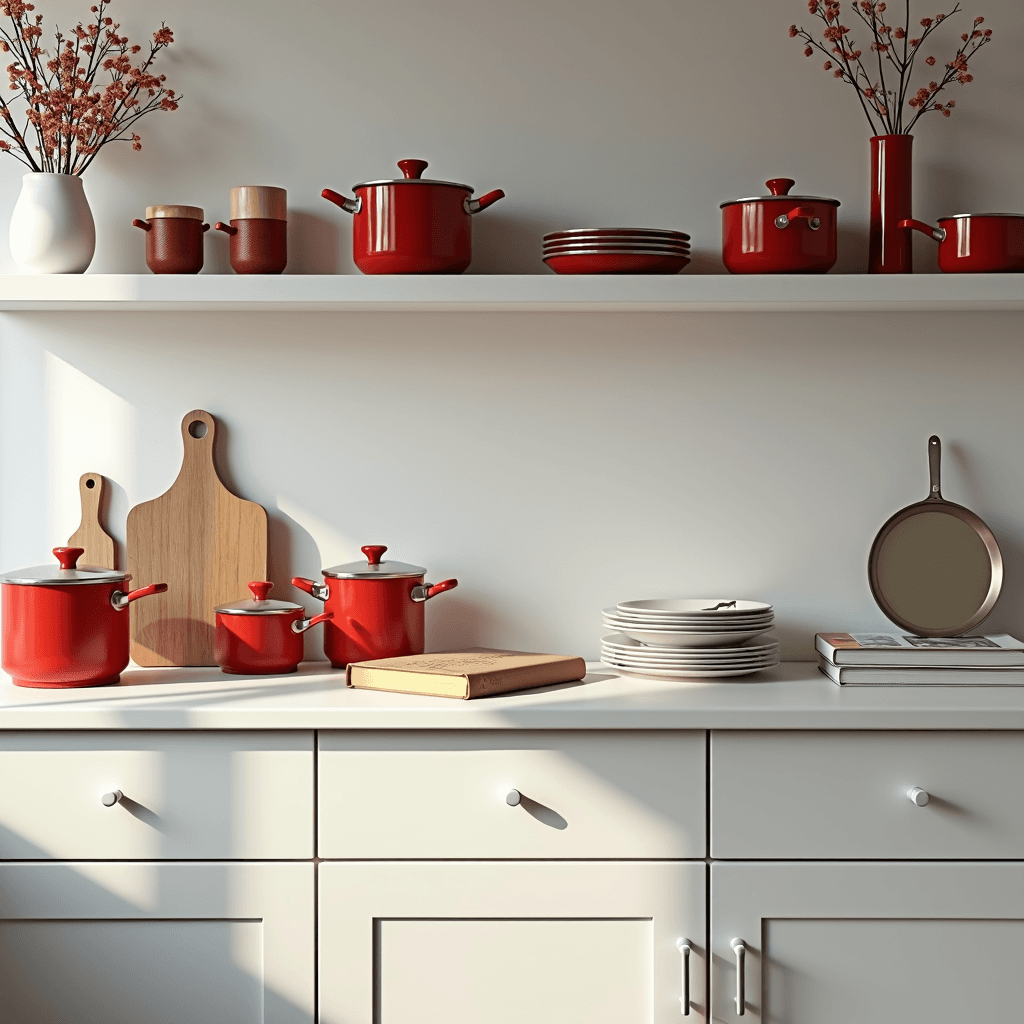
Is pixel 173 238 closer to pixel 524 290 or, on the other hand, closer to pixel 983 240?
pixel 524 290

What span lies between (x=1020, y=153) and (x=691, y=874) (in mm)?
1478

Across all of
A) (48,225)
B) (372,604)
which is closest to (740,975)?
(372,604)

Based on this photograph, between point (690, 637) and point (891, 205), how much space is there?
34.6 inches

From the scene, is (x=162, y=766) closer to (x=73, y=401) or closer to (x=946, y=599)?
(x=73, y=401)

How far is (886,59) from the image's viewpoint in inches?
85.7

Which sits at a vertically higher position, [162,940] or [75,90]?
[75,90]

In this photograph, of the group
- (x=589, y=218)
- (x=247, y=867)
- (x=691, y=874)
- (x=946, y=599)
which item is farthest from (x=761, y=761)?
(x=589, y=218)

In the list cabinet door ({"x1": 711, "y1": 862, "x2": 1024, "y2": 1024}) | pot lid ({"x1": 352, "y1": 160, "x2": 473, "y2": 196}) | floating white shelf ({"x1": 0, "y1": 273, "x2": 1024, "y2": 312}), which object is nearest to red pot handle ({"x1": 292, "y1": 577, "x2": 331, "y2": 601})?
floating white shelf ({"x1": 0, "y1": 273, "x2": 1024, "y2": 312})

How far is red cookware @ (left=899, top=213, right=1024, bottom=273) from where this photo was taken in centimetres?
198

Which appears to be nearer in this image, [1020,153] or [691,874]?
[691,874]

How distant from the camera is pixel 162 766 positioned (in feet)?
5.87

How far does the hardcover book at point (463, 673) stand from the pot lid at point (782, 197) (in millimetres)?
856

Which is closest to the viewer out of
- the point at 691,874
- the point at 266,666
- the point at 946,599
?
the point at 691,874

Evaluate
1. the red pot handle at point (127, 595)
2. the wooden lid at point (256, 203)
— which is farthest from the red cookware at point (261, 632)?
the wooden lid at point (256, 203)
